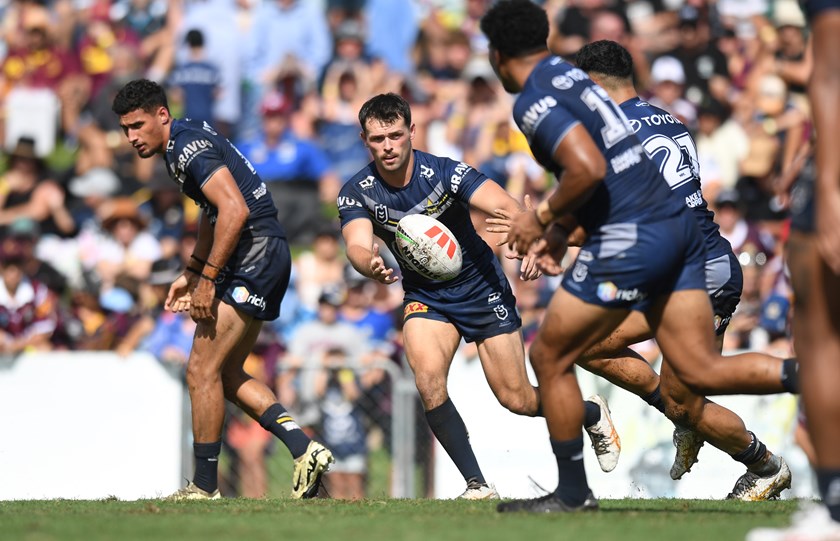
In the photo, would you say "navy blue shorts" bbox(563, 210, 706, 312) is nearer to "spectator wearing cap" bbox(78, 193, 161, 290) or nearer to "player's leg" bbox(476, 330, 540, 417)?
"player's leg" bbox(476, 330, 540, 417)

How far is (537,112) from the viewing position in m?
6.34

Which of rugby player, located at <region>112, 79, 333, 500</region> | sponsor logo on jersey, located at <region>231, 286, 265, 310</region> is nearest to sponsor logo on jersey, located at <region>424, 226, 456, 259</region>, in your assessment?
rugby player, located at <region>112, 79, 333, 500</region>

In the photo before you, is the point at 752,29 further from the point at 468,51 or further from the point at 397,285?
the point at 397,285

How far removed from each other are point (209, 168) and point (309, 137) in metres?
7.38

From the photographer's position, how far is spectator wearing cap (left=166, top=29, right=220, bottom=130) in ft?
53.2

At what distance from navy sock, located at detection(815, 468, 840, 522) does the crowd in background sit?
6.62m

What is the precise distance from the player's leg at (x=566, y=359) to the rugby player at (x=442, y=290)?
208cm

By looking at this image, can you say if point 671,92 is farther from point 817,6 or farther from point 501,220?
point 817,6

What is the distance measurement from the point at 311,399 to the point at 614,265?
6496mm

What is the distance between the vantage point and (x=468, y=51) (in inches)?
675

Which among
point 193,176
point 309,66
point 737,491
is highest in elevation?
point 309,66

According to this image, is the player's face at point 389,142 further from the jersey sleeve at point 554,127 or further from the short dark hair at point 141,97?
the jersey sleeve at point 554,127

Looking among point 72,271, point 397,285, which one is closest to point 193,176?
point 397,285

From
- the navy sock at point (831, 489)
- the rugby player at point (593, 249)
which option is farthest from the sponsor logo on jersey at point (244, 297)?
the navy sock at point (831, 489)
